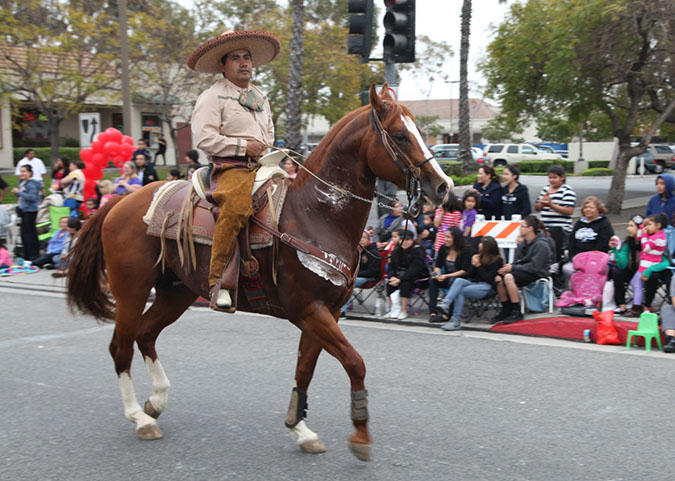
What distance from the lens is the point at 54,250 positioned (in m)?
13.5

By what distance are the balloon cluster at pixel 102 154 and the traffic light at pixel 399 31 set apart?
21.3 feet

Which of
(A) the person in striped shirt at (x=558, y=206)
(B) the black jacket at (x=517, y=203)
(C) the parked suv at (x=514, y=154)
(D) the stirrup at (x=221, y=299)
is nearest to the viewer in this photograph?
(D) the stirrup at (x=221, y=299)

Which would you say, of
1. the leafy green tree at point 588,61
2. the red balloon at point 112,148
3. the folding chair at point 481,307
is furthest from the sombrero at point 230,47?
the leafy green tree at point 588,61

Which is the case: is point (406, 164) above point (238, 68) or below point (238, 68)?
below

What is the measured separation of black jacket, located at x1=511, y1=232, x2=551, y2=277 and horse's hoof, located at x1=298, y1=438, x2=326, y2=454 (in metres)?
4.92

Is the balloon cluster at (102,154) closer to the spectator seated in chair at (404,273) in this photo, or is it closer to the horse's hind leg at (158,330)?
the spectator seated in chair at (404,273)

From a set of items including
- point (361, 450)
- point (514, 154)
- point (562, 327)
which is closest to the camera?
point (361, 450)

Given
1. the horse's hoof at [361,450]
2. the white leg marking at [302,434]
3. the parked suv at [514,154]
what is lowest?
the white leg marking at [302,434]

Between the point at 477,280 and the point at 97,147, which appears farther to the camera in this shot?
the point at 97,147

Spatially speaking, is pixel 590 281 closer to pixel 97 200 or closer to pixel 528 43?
pixel 97 200

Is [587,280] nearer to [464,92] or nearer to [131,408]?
[131,408]

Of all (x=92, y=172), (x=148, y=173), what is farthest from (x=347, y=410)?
(x=92, y=172)

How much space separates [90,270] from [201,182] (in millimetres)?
1361

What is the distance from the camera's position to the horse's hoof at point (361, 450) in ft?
13.6
